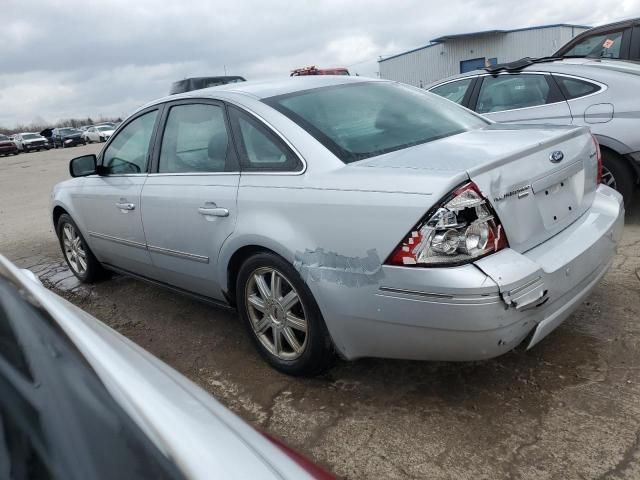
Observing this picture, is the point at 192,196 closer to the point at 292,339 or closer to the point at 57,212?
the point at 292,339

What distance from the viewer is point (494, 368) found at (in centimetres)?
282

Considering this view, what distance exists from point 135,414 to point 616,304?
306 centimetres

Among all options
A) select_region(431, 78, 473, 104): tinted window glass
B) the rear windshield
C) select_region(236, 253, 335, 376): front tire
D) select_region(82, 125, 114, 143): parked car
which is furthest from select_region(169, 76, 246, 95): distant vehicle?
select_region(82, 125, 114, 143): parked car

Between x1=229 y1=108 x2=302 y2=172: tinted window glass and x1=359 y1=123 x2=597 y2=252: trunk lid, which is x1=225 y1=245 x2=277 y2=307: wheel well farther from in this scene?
x1=359 y1=123 x2=597 y2=252: trunk lid

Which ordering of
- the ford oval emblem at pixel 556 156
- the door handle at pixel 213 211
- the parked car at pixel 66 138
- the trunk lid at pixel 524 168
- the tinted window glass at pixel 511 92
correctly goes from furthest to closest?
1. the parked car at pixel 66 138
2. the tinted window glass at pixel 511 92
3. the door handle at pixel 213 211
4. the ford oval emblem at pixel 556 156
5. the trunk lid at pixel 524 168

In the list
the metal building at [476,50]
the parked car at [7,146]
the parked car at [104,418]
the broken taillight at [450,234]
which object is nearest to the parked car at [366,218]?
the broken taillight at [450,234]

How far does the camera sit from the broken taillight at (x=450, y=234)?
216 centimetres

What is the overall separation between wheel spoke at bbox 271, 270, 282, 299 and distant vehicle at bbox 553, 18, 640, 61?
5.51 m

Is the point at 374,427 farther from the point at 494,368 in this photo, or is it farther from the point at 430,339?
the point at 494,368

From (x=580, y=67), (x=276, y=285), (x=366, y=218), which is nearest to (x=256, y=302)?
(x=276, y=285)

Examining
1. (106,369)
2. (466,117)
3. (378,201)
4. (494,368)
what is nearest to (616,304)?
(494,368)

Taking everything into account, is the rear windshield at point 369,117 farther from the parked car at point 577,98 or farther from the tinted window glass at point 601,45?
the tinted window glass at point 601,45

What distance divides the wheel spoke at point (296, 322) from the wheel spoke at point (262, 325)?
0.17m

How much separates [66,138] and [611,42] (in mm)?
39173
